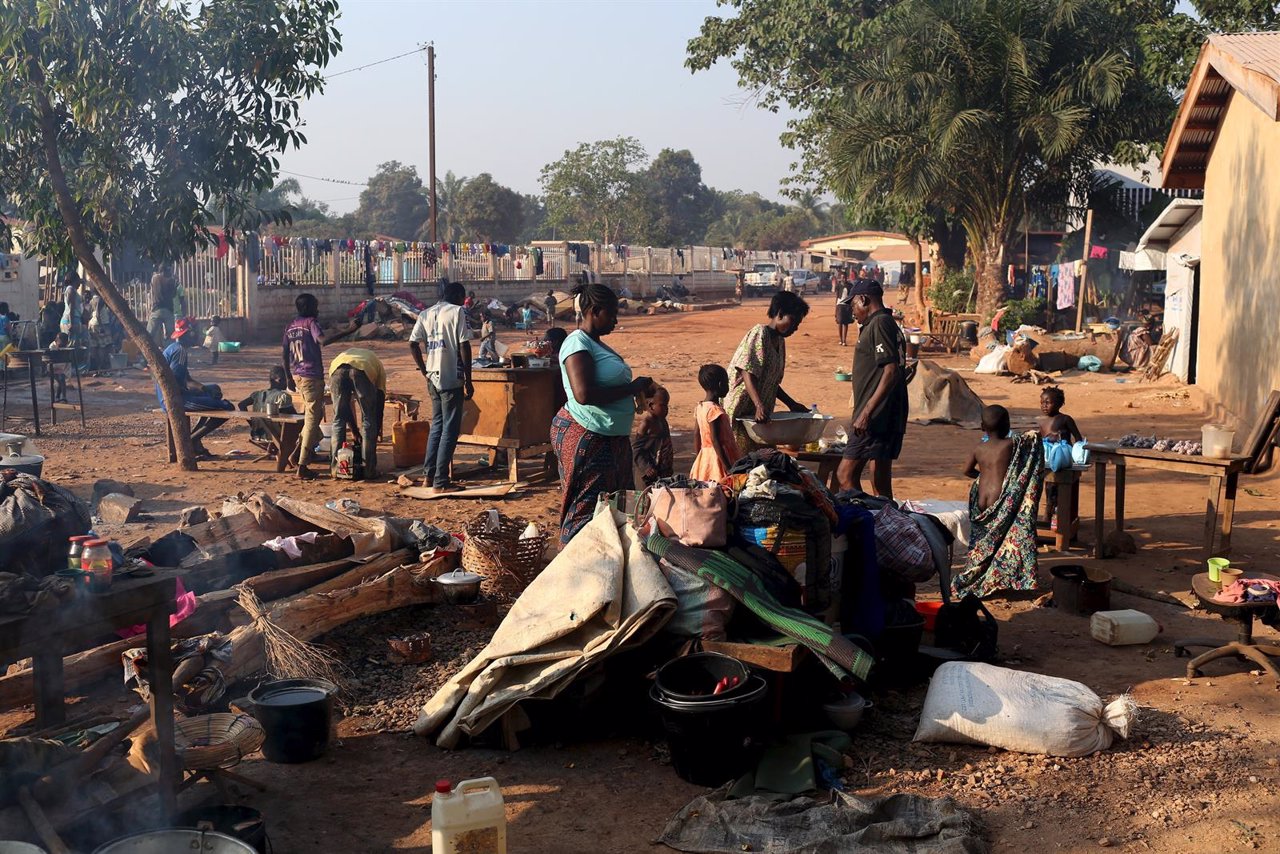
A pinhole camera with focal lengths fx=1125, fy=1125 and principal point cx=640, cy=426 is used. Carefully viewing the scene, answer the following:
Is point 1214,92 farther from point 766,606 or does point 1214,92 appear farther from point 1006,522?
point 766,606

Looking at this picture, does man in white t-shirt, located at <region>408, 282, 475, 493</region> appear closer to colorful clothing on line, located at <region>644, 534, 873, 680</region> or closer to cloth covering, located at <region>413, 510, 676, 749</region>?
cloth covering, located at <region>413, 510, 676, 749</region>

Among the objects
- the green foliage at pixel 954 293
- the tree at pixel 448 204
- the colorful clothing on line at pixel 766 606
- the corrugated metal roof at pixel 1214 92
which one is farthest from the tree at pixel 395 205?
the colorful clothing on line at pixel 766 606

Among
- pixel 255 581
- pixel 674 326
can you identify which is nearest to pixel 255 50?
pixel 255 581

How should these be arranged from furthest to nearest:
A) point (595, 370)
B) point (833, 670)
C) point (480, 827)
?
point (595, 370)
point (833, 670)
point (480, 827)

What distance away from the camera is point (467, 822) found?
11.3 ft

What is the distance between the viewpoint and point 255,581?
584 centimetres

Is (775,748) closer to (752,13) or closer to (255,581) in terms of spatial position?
(255,581)

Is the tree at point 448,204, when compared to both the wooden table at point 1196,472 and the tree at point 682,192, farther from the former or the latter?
the wooden table at point 1196,472

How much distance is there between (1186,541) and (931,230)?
21.4m

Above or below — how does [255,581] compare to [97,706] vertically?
above

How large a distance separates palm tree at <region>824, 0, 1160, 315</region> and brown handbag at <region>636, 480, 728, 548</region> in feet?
60.1

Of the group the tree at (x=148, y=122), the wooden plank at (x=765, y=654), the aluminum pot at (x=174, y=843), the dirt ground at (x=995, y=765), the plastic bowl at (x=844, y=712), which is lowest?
the dirt ground at (x=995, y=765)

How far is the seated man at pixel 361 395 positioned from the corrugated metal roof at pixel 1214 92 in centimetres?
758

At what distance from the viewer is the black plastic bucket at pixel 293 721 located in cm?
448
